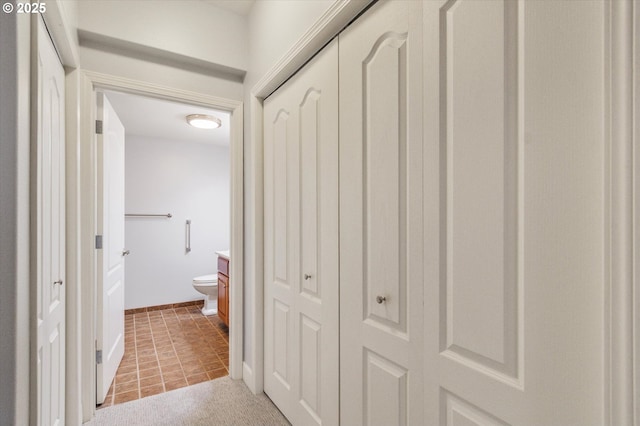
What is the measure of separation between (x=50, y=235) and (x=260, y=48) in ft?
5.11

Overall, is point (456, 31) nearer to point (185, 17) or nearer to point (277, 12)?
point (277, 12)

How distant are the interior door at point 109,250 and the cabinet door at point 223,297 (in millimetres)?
934

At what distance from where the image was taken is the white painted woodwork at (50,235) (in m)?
1.15

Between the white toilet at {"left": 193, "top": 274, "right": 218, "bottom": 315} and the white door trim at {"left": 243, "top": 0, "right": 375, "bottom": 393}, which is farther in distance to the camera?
the white toilet at {"left": 193, "top": 274, "right": 218, "bottom": 315}

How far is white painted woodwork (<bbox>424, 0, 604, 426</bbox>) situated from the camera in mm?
631

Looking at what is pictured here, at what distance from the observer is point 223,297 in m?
3.32

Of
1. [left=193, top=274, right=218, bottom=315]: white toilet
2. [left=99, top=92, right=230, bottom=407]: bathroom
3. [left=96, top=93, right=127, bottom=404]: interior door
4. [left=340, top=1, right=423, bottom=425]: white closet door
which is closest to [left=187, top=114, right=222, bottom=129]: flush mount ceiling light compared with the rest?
[left=99, top=92, right=230, bottom=407]: bathroom

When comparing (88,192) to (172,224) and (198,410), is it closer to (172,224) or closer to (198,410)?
(198,410)

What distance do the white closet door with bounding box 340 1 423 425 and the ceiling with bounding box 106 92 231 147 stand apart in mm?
1729

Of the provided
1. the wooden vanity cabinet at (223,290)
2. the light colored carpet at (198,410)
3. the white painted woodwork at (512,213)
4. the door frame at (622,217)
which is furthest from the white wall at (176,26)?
the light colored carpet at (198,410)

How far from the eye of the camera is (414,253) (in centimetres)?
99

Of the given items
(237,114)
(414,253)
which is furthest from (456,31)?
(237,114)

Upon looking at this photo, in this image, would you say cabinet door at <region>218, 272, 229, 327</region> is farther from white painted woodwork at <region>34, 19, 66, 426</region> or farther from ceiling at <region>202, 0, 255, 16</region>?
ceiling at <region>202, 0, 255, 16</region>

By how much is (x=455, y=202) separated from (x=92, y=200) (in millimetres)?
1970
